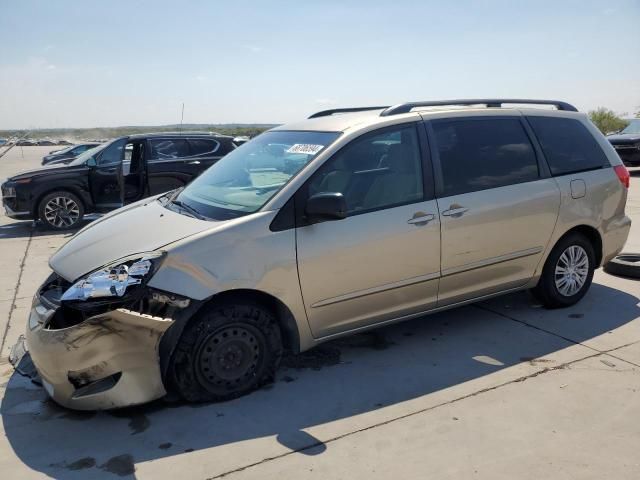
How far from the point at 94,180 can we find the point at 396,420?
8.49 metres

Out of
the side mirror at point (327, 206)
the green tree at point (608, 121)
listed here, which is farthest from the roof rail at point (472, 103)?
the green tree at point (608, 121)

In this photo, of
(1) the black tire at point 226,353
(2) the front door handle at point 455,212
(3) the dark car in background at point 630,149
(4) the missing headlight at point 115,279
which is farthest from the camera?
(3) the dark car in background at point 630,149

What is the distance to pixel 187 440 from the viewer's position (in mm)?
3113

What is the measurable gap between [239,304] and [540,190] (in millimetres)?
2652

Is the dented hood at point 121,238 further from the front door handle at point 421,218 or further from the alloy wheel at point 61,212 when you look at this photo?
the alloy wheel at point 61,212

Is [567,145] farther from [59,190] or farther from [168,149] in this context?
[59,190]

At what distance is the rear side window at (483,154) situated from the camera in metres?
4.19

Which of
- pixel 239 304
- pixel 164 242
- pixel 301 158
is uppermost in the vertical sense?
pixel 301 158

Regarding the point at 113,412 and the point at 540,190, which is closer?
the point at 113,412

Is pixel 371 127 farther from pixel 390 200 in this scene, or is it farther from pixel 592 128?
pixel 592 128

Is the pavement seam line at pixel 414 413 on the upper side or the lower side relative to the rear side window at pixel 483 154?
lower

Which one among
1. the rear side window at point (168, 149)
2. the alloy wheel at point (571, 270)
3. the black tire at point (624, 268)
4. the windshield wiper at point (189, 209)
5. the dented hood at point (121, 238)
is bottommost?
the black tire at point (624, 268)

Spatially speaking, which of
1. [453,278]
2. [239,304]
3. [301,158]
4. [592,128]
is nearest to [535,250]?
[453,278]

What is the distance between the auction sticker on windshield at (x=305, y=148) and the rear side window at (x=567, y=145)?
79.7 inches
